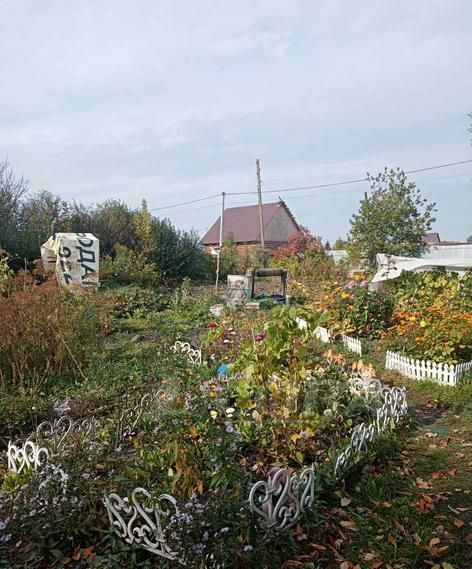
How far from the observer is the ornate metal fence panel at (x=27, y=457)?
10.2 feet

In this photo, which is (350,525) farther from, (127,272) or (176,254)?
(176,254)

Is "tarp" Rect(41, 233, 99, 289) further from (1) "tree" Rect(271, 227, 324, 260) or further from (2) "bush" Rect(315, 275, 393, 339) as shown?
(1) "tree" Rect(271, 227, 324, 260)

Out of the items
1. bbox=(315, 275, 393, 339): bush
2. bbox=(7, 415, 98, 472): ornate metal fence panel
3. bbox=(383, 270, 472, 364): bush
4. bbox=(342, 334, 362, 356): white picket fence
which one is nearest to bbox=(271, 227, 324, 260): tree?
bbox=(315, 275, 393, 339): bush

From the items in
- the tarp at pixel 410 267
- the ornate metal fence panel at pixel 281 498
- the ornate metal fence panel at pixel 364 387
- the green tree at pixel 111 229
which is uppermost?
the green tree at pixel 111 229

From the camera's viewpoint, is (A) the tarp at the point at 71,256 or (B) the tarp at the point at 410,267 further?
(A) the tarp at the point at 71,256

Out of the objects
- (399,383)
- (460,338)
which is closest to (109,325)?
(399,383)

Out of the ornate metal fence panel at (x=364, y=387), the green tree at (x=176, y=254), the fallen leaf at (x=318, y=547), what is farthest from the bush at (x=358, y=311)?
the green tree at (x=176, y=254)

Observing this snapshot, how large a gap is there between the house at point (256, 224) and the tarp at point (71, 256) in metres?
25.4

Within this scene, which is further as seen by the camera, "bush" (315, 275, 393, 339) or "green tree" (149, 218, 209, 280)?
"green tree" (149, 218, 209, 280)

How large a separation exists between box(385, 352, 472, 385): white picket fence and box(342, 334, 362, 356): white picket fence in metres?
0.95

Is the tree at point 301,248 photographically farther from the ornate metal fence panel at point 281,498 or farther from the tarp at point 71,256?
the ornate metal fence panel at point 281,498

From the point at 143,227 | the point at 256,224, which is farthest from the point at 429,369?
the point at 256,224

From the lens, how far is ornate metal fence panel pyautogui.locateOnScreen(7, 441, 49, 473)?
3.11 metres

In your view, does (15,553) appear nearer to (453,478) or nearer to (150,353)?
(453,478)
